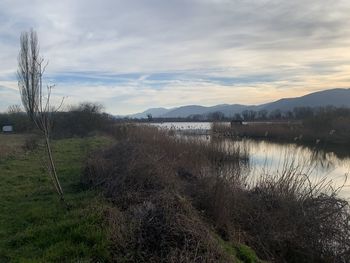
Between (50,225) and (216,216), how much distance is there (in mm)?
3455

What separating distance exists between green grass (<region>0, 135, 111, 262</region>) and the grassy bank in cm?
35

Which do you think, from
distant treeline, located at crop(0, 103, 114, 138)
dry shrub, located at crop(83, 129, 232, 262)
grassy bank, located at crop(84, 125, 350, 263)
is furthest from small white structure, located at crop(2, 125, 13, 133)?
dry shrub, located at crop(83, 129, 232, 262)

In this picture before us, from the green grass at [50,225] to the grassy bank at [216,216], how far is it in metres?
0.35

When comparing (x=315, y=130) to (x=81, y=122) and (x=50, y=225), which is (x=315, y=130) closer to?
(x=81, y=122)

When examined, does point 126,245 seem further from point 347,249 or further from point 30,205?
point 347,249

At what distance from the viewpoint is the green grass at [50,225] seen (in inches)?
215

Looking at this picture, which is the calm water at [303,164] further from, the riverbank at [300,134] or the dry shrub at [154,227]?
the riverbank at [300,134]

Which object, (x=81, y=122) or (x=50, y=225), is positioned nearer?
(x=50, y=225)

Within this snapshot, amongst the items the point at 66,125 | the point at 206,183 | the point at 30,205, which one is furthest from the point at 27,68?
the point at 66,125

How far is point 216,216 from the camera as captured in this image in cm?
835

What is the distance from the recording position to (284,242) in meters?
8.21

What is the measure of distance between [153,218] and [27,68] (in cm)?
539

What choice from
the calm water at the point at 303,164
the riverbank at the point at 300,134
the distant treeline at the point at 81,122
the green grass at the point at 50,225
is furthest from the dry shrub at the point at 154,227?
the distant treeline at the point at 81,122

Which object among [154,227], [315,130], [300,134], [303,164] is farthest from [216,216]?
[315,130]
